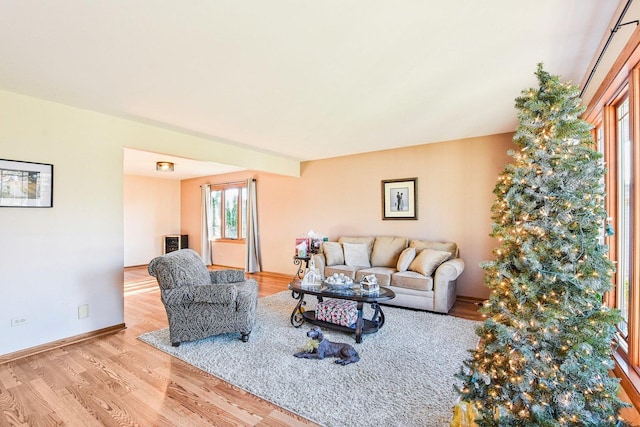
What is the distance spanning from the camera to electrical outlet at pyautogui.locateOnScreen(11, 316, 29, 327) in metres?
2.84

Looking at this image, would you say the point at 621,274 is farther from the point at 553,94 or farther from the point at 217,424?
the point at 217,424

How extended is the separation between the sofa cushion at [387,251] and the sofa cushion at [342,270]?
42 centimetres

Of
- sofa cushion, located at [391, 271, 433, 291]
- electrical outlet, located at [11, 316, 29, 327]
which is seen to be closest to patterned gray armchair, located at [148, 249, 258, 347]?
electrical outlet, located at [11, 316, 29, 327]

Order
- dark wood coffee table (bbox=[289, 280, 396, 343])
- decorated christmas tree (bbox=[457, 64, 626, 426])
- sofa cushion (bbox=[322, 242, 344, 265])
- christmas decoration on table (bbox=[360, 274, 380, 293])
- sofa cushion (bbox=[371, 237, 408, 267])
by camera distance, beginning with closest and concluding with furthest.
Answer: decorated christmas tree (bbox=[457, 64, 626, 426]) → dark wood coffee table (bbox=[289, 280, 396, 343]) → christmas decoration on table (bbox=[360, 274, 380, 293]) → sofa cushion (bbox=[371, 237, 408, 267]) → sofa cushion (bbox=[322, 242, 344, 265])

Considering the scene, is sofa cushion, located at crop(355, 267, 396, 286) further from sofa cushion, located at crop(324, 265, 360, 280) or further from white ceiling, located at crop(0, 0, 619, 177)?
white ceiling, located at crop(0, 0, 619, 177)

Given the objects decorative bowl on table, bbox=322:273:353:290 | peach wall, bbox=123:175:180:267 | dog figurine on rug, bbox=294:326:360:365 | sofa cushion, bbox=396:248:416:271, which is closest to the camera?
dog figurine on rug, bbox=294:326:360:365

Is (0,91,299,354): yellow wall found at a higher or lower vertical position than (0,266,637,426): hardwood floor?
higher

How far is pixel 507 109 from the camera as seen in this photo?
11.1 feet

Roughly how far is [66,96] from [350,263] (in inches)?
162

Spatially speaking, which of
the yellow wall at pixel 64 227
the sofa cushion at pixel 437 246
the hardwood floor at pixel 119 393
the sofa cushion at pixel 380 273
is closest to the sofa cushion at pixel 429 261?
the sofa cushion at pixel 437 246

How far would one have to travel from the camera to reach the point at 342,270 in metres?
4.78

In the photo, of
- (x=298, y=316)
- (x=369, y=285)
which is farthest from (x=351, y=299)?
(x=298, y=316)

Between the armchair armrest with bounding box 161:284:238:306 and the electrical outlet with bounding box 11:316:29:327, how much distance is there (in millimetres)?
1295

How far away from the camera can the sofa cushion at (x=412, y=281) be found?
13.2 feet
